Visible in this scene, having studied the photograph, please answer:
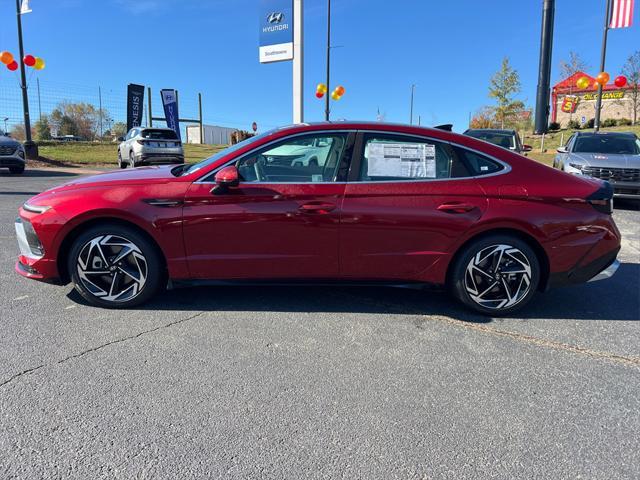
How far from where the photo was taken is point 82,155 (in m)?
25.0

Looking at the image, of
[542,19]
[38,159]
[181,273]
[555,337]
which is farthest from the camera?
[542,19]

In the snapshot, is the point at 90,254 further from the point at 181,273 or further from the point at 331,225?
the point at 331,225

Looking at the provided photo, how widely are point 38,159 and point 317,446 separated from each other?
72.6 feet

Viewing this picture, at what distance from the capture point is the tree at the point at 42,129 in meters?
54.2

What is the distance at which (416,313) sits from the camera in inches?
150

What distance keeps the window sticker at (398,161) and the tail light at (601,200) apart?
4.17ft

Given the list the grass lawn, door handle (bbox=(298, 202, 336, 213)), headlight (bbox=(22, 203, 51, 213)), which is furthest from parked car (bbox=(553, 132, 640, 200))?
the grass lawn

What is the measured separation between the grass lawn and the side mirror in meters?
15.6

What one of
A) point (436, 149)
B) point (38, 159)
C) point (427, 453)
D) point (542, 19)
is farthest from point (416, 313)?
point (542, 19)

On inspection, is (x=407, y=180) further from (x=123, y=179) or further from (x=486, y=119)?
(x=486, y=119)

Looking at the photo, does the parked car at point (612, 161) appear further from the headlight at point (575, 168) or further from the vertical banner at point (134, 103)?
the vertical banner at point (134, 103)

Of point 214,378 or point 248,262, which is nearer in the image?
point 214,378

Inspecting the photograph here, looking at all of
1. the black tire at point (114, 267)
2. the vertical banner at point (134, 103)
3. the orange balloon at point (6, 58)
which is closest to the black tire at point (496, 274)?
the black tire at point (114, 267)

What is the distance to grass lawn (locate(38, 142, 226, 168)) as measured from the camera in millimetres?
21516
